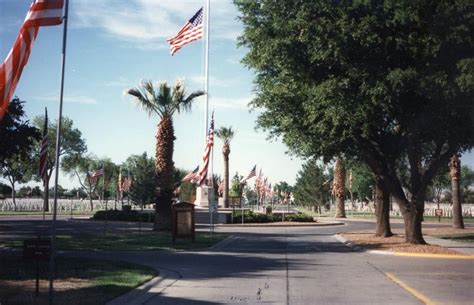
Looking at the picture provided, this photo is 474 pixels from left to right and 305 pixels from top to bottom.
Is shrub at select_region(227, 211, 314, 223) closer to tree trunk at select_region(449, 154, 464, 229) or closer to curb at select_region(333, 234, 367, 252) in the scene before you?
tree trunk at select_region(449, 154, 464, 229)

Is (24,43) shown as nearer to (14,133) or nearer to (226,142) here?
(14,133)

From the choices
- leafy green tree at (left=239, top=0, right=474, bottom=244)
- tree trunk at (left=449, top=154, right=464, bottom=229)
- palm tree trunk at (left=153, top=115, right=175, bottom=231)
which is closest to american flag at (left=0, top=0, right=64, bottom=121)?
leafy green tree at (left=239, top=0, right=474, bottom=244)

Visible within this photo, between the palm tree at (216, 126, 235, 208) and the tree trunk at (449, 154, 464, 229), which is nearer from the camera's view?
the tree trunk at (449, 154, 464, 229)

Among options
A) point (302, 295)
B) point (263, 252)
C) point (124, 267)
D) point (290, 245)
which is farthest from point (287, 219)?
point (302, 295)

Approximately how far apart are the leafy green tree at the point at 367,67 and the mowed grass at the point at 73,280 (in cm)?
932

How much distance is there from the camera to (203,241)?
24.2m

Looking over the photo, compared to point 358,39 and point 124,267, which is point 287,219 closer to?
point 358,39

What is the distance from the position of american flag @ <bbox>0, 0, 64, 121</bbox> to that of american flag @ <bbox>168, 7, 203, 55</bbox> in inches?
768

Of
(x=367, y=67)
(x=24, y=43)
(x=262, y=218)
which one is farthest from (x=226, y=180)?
(x=24, y=43)

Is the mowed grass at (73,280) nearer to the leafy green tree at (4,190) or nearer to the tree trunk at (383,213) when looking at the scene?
the tree trunk at (383,213)

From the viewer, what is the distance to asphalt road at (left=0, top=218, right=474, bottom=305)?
10375 mm

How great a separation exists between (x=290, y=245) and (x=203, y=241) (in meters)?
3.88

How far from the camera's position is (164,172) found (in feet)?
100

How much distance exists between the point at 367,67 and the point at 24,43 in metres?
13.3
